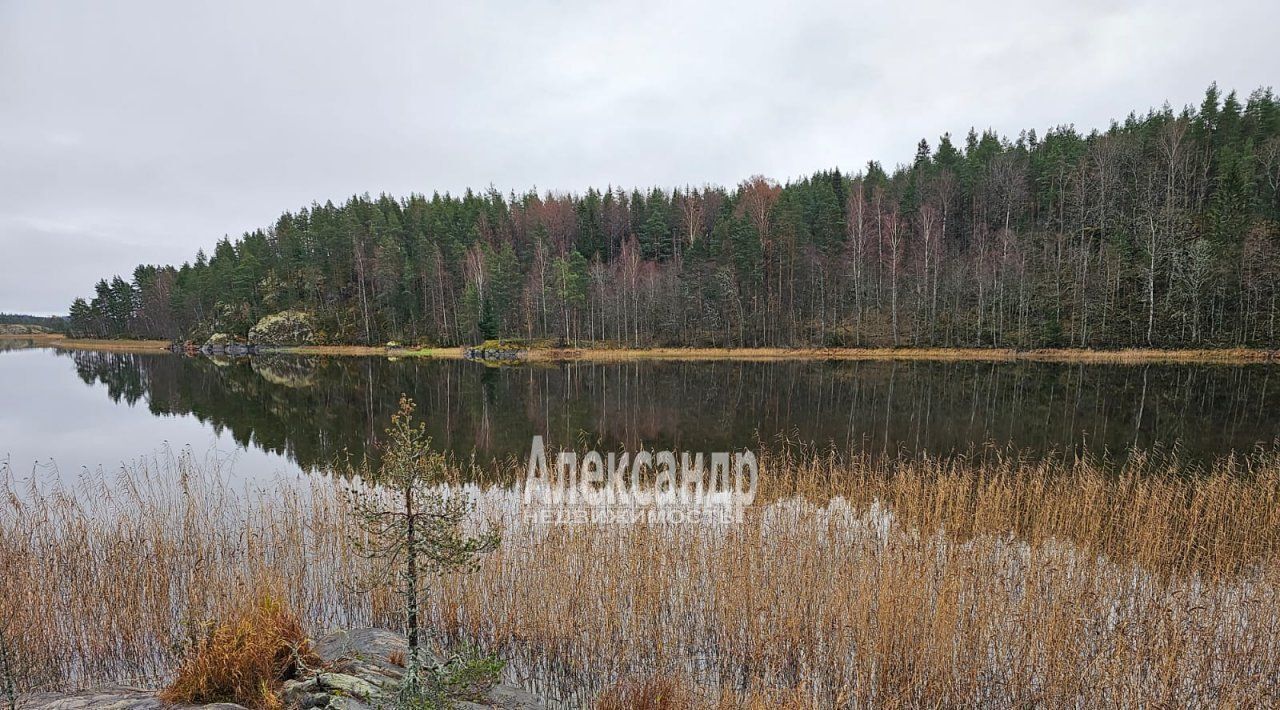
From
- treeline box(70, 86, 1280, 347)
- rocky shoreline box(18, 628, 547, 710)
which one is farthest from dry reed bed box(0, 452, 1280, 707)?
treeline box(70, 86, 1280, 347)

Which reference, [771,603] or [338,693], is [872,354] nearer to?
[771,603]

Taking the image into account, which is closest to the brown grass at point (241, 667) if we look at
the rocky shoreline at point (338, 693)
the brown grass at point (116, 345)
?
the rocky shoreline at point (338, 693)

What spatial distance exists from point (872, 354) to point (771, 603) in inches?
2327

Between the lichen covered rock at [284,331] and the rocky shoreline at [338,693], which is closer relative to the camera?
the rocky shoreline at [338,693]

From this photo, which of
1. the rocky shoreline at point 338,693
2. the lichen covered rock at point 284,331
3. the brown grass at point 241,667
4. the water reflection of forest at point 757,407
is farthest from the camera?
the lichen covered rock at point 284,331

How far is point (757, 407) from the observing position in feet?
96.2

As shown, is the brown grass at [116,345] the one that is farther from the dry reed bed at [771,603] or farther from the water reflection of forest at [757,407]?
the dry reed bed at [771,603]

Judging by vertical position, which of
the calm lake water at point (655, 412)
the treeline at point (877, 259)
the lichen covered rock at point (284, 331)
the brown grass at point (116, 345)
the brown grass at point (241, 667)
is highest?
the treeline at point (877, 259)

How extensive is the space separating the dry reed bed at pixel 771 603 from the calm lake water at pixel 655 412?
7.16 m

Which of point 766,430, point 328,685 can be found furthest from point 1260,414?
point 328,685

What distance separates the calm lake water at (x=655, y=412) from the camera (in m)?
21.0

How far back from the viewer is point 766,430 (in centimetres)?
2328

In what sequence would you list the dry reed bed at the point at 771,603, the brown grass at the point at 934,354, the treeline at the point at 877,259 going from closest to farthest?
1. the dry reed bed at the point at 771,603
2. the brown grass at the point at 934,354
3. the treeline at the point at 877,259

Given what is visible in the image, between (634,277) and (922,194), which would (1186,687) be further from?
(922,194)
